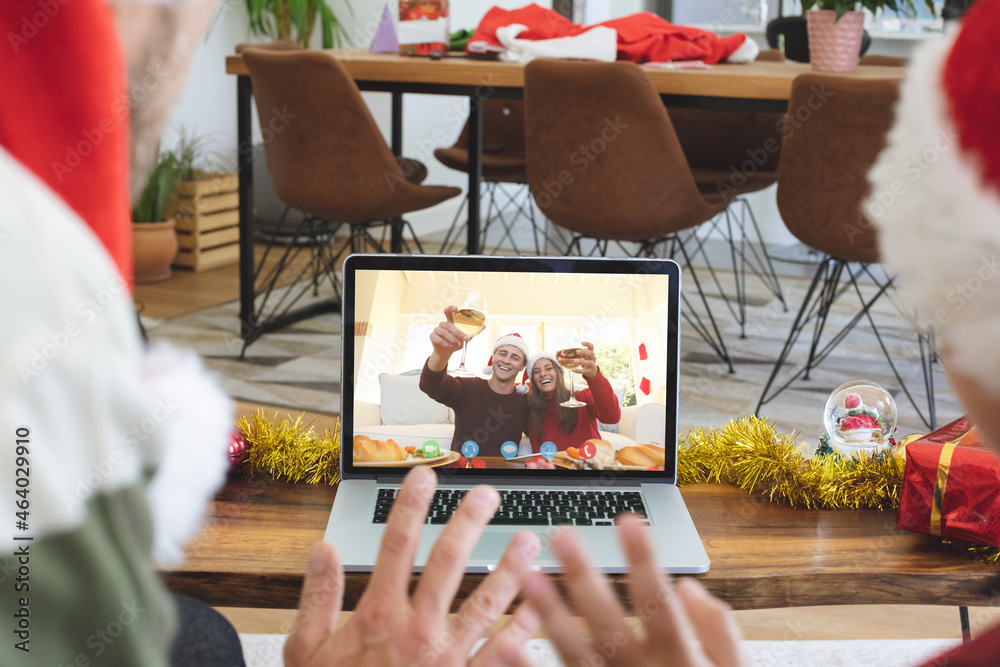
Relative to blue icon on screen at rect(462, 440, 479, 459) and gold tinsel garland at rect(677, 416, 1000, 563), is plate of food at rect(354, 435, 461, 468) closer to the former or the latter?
blue icon on screen at rect(462, 440, 479, 459)

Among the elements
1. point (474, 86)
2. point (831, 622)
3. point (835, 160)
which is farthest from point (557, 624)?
point (474, 86)

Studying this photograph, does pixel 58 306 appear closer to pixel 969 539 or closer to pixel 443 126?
pixel 969 539

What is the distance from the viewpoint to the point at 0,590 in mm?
347

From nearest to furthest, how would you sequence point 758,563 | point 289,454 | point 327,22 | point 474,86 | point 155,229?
point 758,563, point 289,454, point 474,86, point 155,229, point 327,22

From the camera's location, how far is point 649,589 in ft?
1.81

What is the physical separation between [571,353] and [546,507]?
0.19 m

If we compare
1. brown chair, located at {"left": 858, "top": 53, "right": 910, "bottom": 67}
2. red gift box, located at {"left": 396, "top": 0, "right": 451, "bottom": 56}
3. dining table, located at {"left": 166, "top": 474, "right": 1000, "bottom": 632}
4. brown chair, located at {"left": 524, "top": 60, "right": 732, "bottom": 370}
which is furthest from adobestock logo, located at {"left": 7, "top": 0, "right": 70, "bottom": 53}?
brown chair, located at {"left": 858, "top": 53, "right": 910, "bottom": 67}

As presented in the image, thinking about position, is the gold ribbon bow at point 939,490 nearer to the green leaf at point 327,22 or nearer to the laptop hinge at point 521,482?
the laptop hinge at point 521,482

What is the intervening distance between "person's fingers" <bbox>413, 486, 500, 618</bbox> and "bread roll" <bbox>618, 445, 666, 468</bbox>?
529mm

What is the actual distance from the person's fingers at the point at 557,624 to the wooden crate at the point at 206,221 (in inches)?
148

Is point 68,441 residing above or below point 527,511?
above

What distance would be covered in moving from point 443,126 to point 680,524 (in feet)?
15.2

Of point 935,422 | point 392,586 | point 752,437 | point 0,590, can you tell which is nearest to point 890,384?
point 935,422

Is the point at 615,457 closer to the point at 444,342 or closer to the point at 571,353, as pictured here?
the point at 571,353
